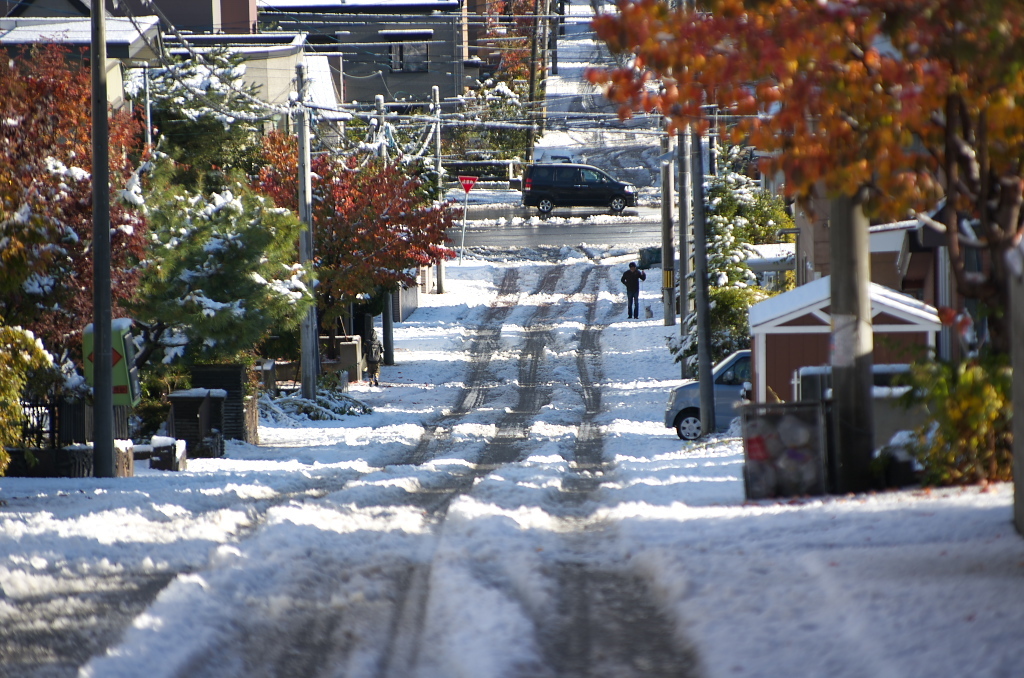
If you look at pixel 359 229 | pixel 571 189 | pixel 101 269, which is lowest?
pixel 101 269

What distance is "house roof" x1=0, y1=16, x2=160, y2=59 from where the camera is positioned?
28703 mm

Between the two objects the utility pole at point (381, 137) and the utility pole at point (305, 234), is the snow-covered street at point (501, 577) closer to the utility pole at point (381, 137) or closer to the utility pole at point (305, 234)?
the utility pole at point (305, 234)

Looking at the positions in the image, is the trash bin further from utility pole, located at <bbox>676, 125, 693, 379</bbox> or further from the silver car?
utility pole, located at <bbox>676, 125, 693, 379</bbox>

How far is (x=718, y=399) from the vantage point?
20.8 m

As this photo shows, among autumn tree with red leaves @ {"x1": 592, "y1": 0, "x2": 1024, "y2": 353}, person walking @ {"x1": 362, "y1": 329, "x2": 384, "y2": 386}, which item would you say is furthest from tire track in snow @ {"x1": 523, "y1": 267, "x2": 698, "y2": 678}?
person walking @ {"x1": 362, "y1": 329, "x2": 384, "y2": 386}

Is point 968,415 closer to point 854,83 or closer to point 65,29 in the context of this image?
point 854,83

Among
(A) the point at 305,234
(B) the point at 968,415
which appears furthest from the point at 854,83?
(A) the point at 305,234

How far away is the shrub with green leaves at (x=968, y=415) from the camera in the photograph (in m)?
8.97

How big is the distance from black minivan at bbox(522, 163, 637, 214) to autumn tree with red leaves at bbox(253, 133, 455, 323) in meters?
22.6

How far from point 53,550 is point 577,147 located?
62239 mm

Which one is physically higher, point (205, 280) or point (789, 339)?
point (205, 280)

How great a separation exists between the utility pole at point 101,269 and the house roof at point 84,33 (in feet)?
46.9

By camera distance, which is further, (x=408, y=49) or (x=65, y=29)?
(x=408, y=49)

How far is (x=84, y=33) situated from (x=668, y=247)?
1704cm
